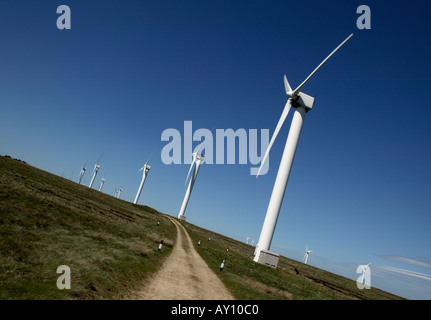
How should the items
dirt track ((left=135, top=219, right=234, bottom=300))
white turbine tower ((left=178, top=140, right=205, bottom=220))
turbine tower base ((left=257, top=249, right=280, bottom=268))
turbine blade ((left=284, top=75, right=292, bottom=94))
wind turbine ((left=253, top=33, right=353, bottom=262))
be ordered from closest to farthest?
dirt track ((left=135, top=219, right=234, bottom=300))
turbine tower base ((left=257, top=249, right=280, bottom=268))
wind turbine ((left=253, top=33, right=353, bottom=262))
turbine blade ((left=284, top=75, right=292, bottom=94))
white turbine tower ((left=178, top=140, right=205, bottom=220))

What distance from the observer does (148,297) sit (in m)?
12.5

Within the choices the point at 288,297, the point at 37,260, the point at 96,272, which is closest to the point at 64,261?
the point at 37,260

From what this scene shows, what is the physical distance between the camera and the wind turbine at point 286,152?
128 feet

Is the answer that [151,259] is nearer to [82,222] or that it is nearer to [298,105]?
[82,222]

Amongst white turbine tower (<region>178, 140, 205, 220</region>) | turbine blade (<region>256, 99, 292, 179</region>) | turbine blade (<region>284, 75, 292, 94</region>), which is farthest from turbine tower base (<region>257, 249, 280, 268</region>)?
white turbine tower (<region>178, 140, 205, 220</region>)

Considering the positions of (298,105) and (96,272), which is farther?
(298,105)

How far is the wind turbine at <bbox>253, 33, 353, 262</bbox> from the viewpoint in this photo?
3891cm

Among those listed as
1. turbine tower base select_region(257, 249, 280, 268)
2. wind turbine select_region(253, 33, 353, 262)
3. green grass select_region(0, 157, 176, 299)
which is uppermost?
wind turbine select_region(253, 33, 353, 262)

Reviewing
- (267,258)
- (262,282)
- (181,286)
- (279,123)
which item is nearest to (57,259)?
(181,286)

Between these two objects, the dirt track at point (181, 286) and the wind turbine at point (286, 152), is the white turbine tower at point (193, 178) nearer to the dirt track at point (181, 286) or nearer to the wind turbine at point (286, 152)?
the wind turbine at point (286, 152)

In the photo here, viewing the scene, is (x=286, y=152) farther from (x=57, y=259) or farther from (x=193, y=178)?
(x=193, y=178)

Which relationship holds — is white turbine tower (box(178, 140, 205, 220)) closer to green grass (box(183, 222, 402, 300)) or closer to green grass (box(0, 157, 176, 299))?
green grass (box(183, 222, 402, 300))

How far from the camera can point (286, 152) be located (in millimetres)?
41125
